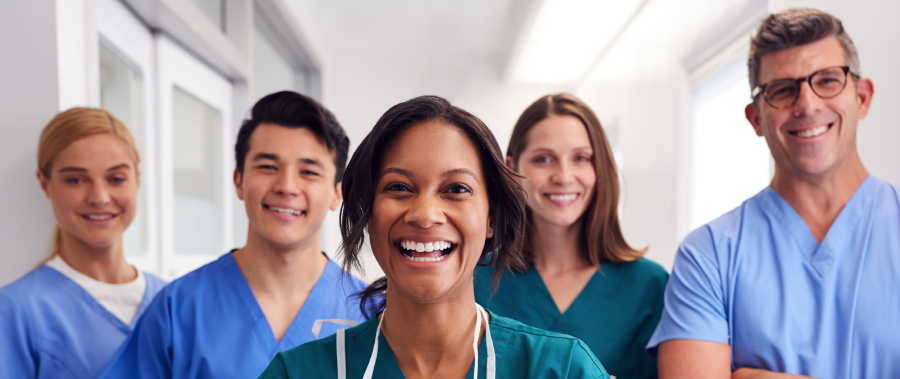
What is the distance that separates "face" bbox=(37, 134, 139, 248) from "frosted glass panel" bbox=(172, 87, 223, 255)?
1.17 m

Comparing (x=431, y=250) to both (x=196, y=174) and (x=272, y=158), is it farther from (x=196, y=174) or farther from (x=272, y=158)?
(x=196, y=174)

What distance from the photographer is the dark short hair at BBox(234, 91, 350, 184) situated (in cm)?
168

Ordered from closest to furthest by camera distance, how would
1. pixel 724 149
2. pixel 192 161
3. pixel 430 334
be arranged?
pixel 430 334
pixel 724 149
pixel 192 161

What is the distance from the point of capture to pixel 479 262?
1.28 m

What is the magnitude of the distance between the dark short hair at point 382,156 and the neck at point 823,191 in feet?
2.43

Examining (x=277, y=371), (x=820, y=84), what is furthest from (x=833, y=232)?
(x=277, y=371)

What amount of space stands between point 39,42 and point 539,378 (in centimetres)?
155

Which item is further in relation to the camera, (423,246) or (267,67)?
(267,67)

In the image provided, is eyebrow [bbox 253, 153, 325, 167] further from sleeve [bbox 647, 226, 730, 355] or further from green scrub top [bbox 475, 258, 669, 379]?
sleeve [bbox 647, 226, 730, 355]

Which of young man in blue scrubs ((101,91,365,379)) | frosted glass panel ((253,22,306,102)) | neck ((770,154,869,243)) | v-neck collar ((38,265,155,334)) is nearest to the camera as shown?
neck ((770,154,869,243))

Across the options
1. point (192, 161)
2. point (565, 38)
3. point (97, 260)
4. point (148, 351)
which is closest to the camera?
point (148, 351)

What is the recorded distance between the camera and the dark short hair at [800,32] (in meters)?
1.40

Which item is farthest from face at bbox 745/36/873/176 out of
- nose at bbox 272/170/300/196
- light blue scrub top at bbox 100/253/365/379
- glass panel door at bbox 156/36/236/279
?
glass panel door at bbox 156/36/236/279

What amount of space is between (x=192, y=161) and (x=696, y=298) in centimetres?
262
